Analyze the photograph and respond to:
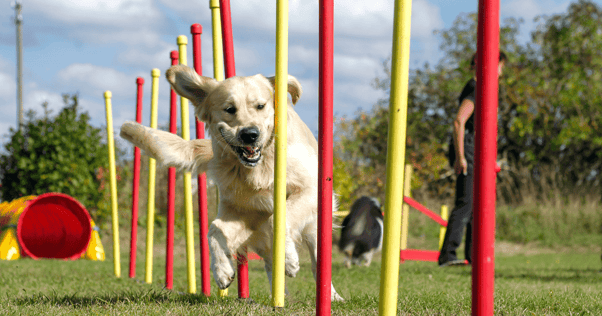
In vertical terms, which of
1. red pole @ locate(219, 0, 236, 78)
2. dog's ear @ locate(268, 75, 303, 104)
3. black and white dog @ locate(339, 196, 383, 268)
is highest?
red pole @ locate(219, 0, 236, 78)

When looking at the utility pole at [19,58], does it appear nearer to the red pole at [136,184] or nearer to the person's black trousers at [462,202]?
the red pole at [136,184]

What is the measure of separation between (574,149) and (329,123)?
12.9 meters

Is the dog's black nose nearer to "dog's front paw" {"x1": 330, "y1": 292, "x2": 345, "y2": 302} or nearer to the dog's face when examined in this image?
the dog's face

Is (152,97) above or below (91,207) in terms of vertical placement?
above

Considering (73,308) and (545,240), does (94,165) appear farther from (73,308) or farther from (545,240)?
(545,240)

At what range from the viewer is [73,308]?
2.68 metres

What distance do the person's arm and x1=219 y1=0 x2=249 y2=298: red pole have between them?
8.63ft

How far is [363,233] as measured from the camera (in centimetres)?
693

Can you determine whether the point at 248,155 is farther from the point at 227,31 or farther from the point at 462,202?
the point at 462,202

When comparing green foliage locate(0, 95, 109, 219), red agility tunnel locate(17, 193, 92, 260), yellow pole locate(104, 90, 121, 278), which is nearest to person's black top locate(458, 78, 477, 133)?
yellow pole locate(104, 90, 121, 278)

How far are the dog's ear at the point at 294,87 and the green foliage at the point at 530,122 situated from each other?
8.61 metres

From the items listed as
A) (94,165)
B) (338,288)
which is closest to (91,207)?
(94,165)

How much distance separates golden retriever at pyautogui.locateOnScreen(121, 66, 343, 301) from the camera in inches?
117

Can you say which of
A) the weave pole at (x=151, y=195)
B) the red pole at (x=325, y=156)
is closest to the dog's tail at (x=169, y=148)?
the weave pole at (x=151, y=195)
